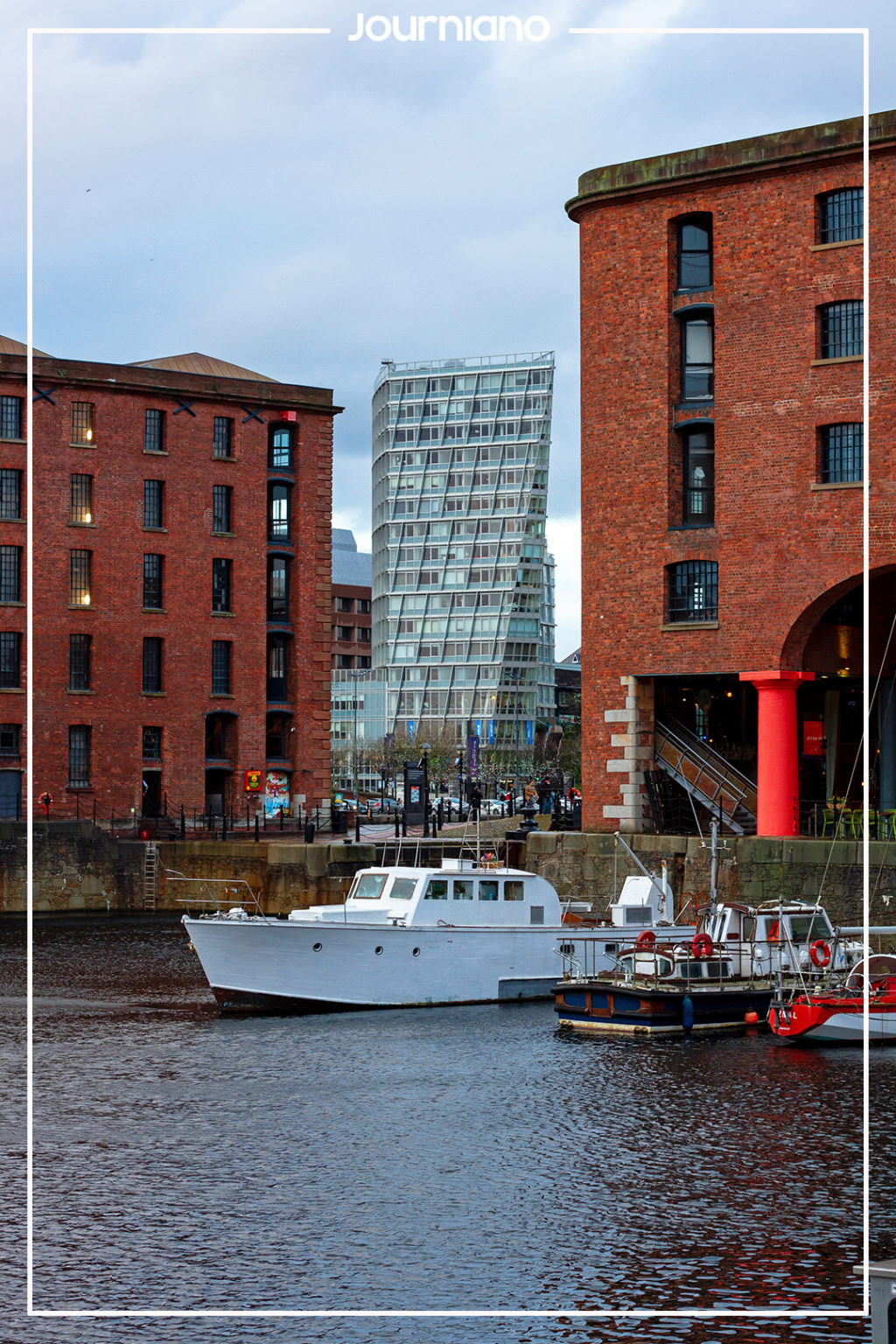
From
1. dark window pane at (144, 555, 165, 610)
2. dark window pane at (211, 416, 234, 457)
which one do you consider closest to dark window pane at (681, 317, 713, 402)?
dark window pane at (211, 416, 234, 457)

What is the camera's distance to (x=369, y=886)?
38.6m

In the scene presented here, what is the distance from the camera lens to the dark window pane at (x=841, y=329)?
148 ft

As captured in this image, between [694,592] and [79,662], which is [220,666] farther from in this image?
[694,592]

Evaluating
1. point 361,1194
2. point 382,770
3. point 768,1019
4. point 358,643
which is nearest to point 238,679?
point 768,1019

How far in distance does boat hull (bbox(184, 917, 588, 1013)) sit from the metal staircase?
12514mm

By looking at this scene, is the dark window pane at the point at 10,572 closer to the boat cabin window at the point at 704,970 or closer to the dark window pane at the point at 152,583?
the dark window pane at the point at 152,583

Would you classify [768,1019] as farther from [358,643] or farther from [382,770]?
[358,643]

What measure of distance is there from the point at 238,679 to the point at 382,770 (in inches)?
2856

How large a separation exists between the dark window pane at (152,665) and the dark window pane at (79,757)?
126 inches

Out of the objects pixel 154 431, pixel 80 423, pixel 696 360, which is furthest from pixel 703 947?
pixel 154 431

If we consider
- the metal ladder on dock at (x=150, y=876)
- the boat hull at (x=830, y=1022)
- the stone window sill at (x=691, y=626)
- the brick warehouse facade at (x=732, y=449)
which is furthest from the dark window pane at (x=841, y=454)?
the metal ladder on dock at (x=150, y=876)

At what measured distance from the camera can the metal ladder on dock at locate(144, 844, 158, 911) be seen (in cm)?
6044

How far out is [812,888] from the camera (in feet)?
139

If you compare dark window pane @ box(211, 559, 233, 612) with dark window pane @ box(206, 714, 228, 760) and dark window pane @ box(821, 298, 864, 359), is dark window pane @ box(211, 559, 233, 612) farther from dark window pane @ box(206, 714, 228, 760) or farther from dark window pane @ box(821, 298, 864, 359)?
dark window pane @ box(821, 298, 864, 359)
